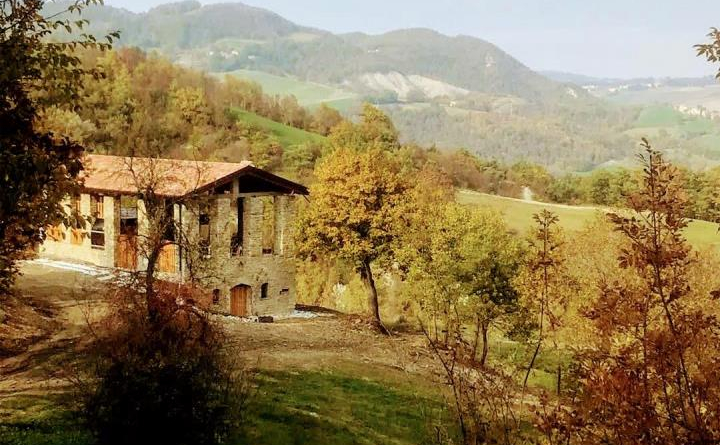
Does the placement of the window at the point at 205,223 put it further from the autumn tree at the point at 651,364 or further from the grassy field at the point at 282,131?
the grassy field at the point at 282,131

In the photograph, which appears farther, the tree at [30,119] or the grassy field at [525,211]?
the grassy field at [525,211]

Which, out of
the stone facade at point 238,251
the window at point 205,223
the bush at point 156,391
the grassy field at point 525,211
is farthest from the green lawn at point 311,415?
the grassy field at point 525,211

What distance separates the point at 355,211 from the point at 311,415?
18.5m

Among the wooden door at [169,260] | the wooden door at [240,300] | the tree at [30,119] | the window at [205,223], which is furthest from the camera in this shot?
the wooden door at [240,300]

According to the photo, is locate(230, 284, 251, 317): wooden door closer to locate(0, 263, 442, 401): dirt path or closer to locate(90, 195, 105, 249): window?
locate(0, 263, 442, 401): dirt path

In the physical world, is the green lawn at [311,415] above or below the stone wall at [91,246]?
below

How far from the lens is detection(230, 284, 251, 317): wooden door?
115 feet

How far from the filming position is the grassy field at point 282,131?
114500 millimetres

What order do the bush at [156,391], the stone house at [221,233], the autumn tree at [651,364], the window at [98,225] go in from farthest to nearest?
the window at [98,225]
the stone house at [221,233]
the bush at [156,391]
the autumn tree at [651,364]

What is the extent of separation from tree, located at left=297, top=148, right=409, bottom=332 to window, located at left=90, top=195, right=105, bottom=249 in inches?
389

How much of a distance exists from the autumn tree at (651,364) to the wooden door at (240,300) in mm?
28518

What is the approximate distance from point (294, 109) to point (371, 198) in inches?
4084

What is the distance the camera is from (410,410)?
20.8 metres

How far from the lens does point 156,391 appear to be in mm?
11469
